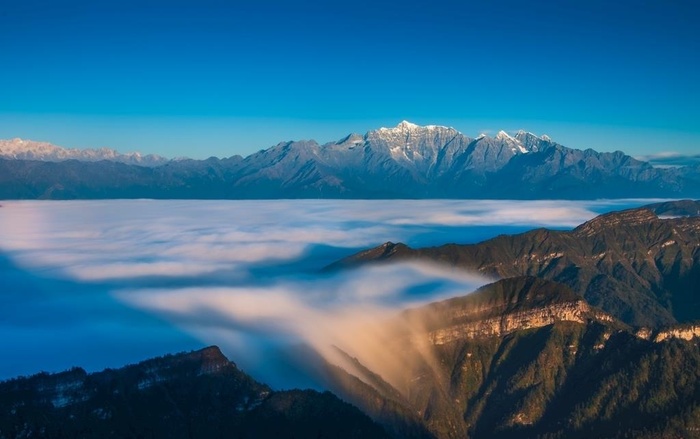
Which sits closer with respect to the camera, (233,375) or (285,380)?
(233,375)

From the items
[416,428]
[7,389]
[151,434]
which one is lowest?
[416,428]

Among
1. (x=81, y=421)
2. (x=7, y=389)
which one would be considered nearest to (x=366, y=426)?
(x=81, y=421)

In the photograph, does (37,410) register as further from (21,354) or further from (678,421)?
(678,421)

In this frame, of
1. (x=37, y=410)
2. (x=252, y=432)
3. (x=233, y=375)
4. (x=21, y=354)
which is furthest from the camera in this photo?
(x=21, y=354)

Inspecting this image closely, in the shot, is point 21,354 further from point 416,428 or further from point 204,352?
point 416,428

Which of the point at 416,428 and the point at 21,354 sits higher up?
the point at 21,354

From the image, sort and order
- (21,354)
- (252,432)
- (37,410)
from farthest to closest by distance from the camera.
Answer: (21,354)
(252,432)
(37,410)
